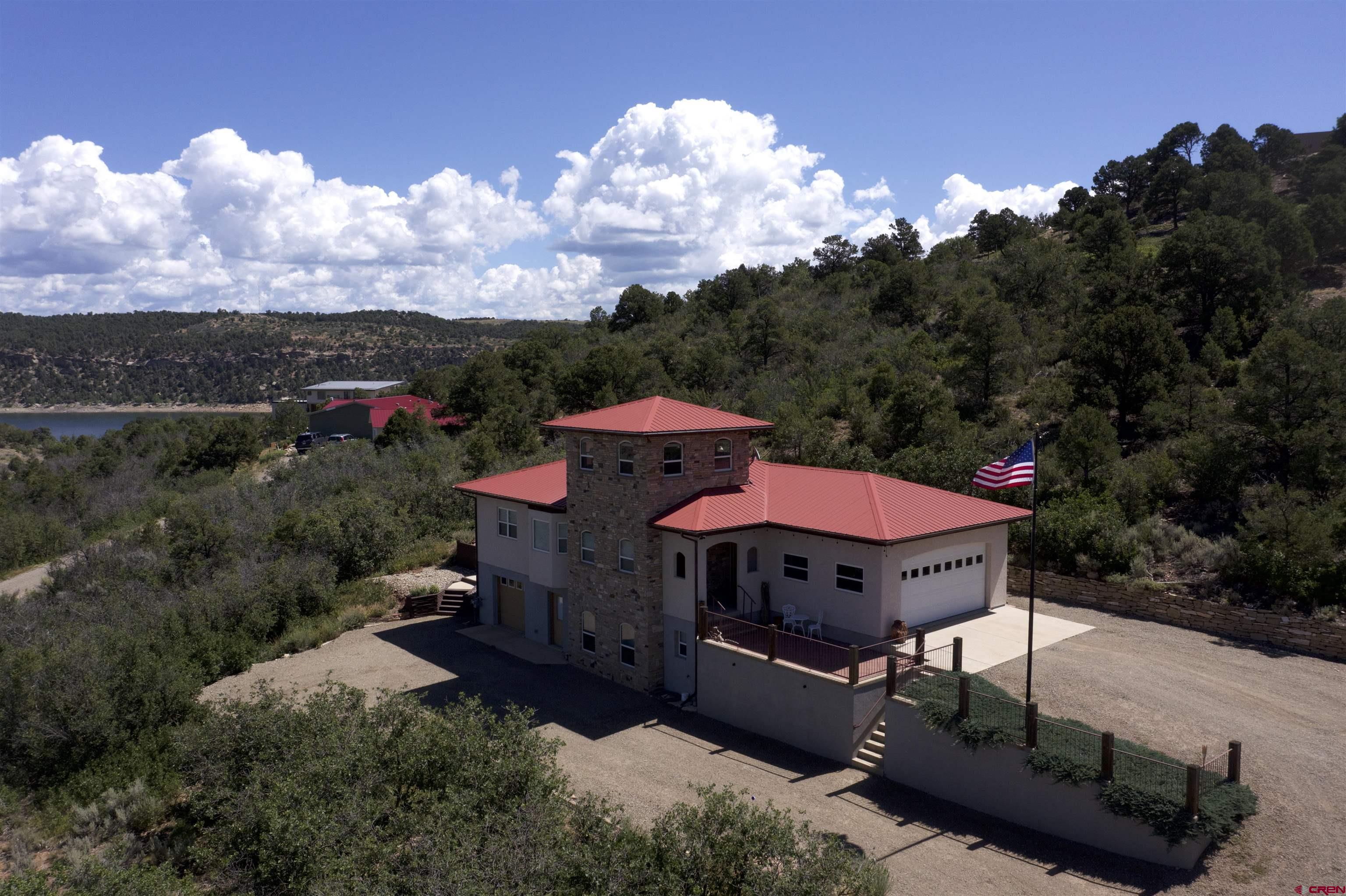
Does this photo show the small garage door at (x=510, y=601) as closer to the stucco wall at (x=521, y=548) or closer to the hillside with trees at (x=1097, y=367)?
the stucco wall at (x=521, y=548)

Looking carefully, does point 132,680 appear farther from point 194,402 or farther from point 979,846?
point 194,402

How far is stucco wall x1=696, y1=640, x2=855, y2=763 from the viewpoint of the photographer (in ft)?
53.4

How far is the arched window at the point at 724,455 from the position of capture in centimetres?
2142

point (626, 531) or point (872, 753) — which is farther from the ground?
point (626, 531)

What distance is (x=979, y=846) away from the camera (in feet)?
42.8

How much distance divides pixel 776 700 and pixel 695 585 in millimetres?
3241

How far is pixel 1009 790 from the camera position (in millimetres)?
13789

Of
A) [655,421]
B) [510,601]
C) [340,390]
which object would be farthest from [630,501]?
[340,390]

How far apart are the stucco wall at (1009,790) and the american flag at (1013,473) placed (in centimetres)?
435

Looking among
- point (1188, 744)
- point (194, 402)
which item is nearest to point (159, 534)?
point (1188, 744)

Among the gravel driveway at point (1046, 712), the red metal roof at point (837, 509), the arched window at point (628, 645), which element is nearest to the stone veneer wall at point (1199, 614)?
the gravel driveway at point (1046, 712)

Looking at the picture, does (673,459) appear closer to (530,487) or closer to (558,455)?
(530,487)

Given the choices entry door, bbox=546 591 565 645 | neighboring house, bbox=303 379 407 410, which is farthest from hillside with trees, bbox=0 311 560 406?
entry door, bbox=546 591 565 645

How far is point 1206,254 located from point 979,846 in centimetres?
3581
